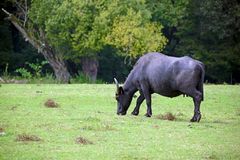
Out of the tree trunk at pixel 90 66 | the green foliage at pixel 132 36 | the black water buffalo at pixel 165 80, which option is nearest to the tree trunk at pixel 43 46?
the tree trunk at pixel 90 66

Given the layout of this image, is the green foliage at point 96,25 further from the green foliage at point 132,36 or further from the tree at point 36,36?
the tree at point 36,36

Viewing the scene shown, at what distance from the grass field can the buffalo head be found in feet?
3.23

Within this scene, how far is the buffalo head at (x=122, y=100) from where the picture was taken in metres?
22.7

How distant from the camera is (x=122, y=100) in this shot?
22812 mm

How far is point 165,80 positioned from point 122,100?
2.24 m

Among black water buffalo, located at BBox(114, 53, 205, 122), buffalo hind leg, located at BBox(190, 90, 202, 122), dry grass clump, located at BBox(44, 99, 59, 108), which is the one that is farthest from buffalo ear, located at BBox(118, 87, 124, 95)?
buffalo hind leg, located at BBox(190, 90, 202, 122)

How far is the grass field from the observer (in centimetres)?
1399

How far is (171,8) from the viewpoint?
60469mm

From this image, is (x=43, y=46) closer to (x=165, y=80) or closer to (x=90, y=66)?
(x=90, y=66)

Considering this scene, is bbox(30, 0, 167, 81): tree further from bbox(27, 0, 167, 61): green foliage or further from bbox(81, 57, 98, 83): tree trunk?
bbox(81, 57, 98, 83): tree trunk

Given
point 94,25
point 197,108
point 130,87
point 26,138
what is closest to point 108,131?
point 26,138

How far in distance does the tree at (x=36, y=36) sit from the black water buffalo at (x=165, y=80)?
3053 centimetres

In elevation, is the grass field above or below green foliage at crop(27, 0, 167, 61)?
above

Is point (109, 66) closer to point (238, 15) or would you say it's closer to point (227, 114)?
point (238, 15)
